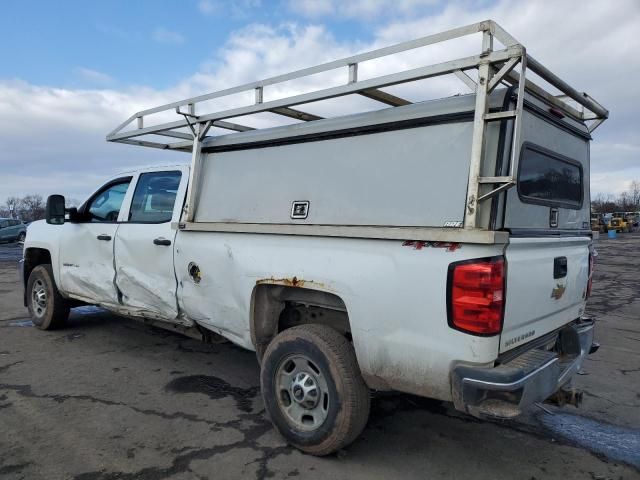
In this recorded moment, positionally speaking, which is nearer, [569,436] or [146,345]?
[569,436]

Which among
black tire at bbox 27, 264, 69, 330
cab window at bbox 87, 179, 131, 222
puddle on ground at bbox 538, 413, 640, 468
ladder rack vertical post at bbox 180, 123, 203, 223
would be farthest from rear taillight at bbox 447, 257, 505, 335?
black tire at bbox 27, 264, 69, 330

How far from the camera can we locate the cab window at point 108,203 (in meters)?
5.28

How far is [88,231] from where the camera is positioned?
541cm

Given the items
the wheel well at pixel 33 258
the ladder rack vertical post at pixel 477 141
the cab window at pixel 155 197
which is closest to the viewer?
the ladder rack vertical post at pixel 477 141

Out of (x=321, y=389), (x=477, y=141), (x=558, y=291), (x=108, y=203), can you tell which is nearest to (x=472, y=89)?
(x=477, y=141)

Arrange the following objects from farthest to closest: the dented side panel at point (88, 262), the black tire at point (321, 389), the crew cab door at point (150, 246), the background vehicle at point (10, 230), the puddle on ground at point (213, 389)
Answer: the background vehicle at point (10, 230) < the dented side panel at point (88, 262) < the crew cab door at point (150, 246) < the puddle on ground at point (213, 389) < the black tire at point (321, 389)

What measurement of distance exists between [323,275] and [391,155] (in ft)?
2.90

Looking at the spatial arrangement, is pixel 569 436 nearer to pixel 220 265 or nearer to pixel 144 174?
pixel 220 265

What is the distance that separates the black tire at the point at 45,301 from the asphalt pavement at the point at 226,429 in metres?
0.83

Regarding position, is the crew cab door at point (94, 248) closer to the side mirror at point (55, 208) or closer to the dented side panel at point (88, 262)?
the dented side panel at point (88, 262)

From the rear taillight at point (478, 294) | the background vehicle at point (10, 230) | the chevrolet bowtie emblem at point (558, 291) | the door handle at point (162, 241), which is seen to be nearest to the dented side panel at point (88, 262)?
the door handle at point (162, 241)

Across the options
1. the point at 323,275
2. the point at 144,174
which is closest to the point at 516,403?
the point at 323,275

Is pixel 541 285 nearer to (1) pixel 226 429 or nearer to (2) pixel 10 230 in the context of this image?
(1) pixel 226 429

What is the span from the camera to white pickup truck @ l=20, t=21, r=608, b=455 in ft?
8.57
